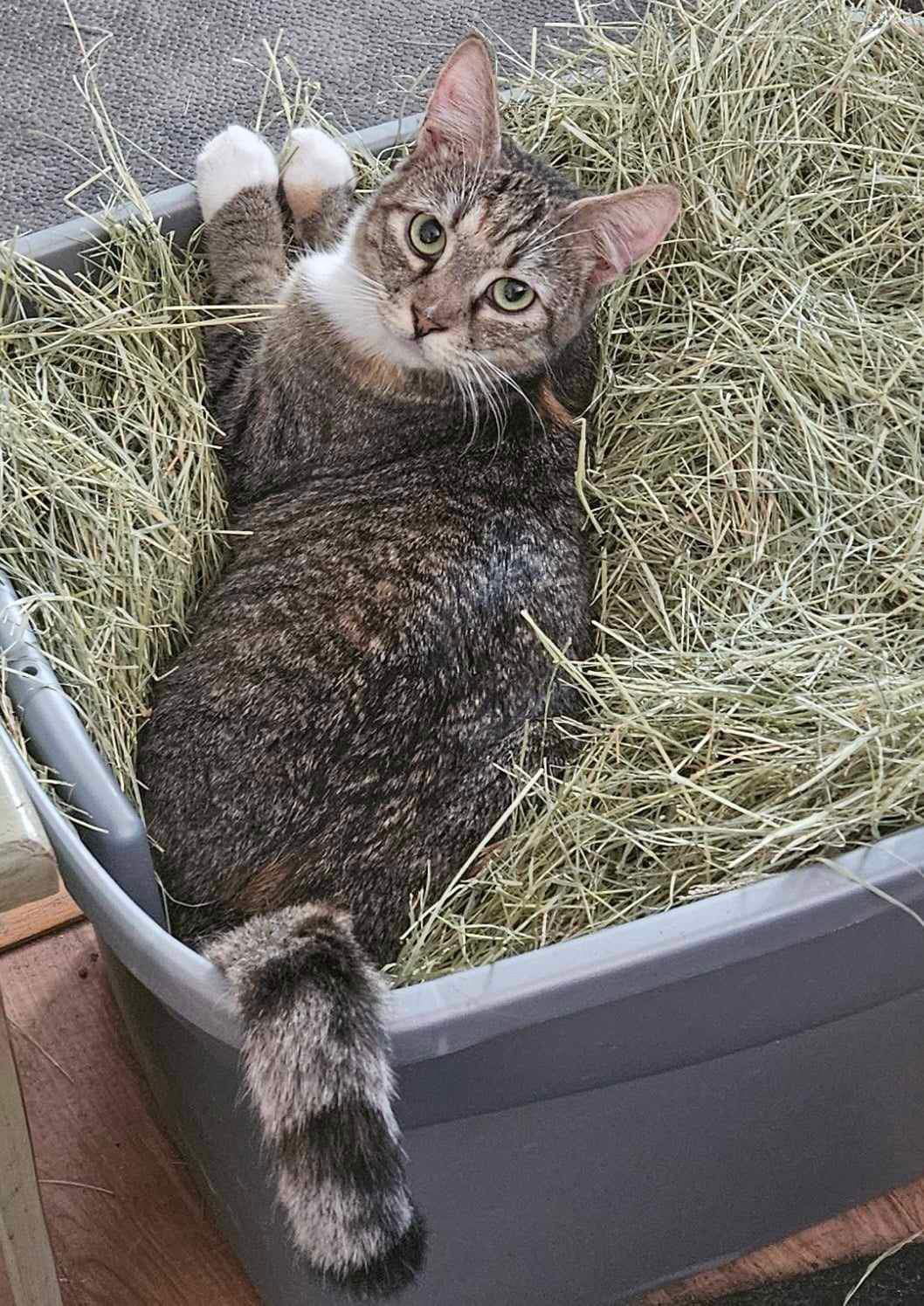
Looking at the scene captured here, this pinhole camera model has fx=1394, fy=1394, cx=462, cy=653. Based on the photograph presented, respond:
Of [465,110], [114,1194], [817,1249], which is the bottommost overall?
[817,1249]

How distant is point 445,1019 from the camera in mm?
907

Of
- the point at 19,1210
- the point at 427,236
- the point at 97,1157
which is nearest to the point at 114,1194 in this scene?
the point at 97,1157

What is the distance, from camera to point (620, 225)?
4.29 ft

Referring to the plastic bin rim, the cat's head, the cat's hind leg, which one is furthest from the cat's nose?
the plastic bin rim

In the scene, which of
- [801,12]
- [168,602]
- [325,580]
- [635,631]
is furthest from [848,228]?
[168,602]

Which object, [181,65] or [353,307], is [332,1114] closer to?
→ [353,307]

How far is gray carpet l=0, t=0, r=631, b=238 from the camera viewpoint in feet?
5.82

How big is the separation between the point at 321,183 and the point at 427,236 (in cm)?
25

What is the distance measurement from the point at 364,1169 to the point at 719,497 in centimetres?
75

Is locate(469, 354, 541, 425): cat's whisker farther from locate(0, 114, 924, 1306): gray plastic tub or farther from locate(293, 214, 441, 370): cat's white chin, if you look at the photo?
locate(0, 114, 924, 1306): gray plastic tub

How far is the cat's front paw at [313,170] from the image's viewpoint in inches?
60.4

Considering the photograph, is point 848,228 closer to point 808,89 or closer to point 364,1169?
point 808,89

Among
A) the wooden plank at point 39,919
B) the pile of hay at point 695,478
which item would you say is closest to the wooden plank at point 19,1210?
the pile of hay at point 695,478

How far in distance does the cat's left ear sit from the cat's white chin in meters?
0.18
